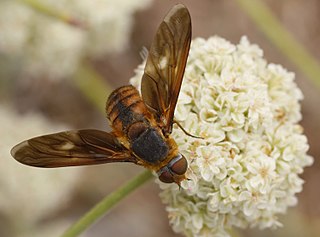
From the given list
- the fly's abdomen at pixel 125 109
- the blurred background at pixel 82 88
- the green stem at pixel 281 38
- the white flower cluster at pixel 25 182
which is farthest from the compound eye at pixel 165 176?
the green stem at pixel 281 38

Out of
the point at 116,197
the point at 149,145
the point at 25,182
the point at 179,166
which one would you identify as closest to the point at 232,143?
the point at 179,166

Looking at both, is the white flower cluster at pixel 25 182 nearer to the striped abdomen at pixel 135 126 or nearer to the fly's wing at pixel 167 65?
the striped abdomen at pixel 135 126

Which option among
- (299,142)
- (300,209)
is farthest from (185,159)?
(300,209)

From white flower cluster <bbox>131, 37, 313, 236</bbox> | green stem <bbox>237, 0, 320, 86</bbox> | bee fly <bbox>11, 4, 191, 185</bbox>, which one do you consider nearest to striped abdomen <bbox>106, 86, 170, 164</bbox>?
bee fly <bbox>11, 4, 191, 185</bbox>

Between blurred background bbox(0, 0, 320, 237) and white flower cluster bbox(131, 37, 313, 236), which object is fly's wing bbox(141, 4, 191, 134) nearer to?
white flower cluster bbox(131, 37, 313, 236)

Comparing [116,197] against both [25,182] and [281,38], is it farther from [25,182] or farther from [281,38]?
[281,38]

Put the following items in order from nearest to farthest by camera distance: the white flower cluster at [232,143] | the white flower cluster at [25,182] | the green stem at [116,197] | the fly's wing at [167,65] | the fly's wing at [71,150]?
the fly's wing at [71,150] → the fly's wing at [167,65] → the white flower cluster at [232,143] → the green stem at [116,197] → the white flower cluster at [25,182]

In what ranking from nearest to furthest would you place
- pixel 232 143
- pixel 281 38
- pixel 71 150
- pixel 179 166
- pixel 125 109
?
1. pixel 71 150
2. pixel 179 166
3. pixel 125 109
4. pixel 232 143
5. pixel 281 38
